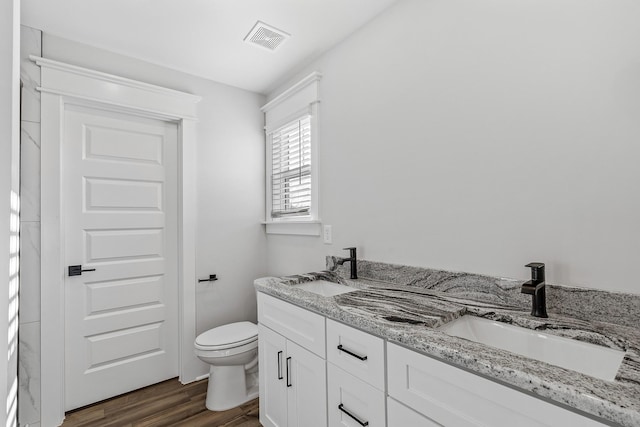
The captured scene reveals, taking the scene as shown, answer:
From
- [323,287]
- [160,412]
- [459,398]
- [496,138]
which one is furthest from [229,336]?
[496,138]

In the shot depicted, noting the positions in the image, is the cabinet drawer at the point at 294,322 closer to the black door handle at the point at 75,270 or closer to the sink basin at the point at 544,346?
the sink basin at the point at 544,346

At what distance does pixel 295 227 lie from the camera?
2514 millimetres

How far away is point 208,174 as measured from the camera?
262 centimetres

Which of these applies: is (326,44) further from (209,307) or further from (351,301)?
(209,307)

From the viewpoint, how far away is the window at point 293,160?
2.34 meters

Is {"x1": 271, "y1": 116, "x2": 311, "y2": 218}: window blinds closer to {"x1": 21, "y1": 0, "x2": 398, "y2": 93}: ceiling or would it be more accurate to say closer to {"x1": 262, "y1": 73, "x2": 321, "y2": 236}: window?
{"x1": 262, "y1": 73, "x2": 321, "y2": 236}: window

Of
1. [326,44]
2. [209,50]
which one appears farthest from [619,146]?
[209,50]

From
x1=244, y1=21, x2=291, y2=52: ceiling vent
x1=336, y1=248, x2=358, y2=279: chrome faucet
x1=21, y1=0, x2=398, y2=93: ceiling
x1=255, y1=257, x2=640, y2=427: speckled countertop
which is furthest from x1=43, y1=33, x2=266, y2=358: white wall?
x1=336, y1=248, x2=358, y2=279: chrome faucet

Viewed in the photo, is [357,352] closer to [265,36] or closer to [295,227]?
[295,227]

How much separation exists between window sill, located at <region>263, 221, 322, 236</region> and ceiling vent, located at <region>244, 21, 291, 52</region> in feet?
4.16

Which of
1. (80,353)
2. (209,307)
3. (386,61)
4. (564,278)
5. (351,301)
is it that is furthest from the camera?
(209,307)

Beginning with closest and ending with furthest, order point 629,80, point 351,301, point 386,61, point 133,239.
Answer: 1. point 629,80
2. point 351,301
3. point 386,61
4. point 133,239

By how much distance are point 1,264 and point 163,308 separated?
1.51m

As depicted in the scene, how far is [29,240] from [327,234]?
1.85 metres
